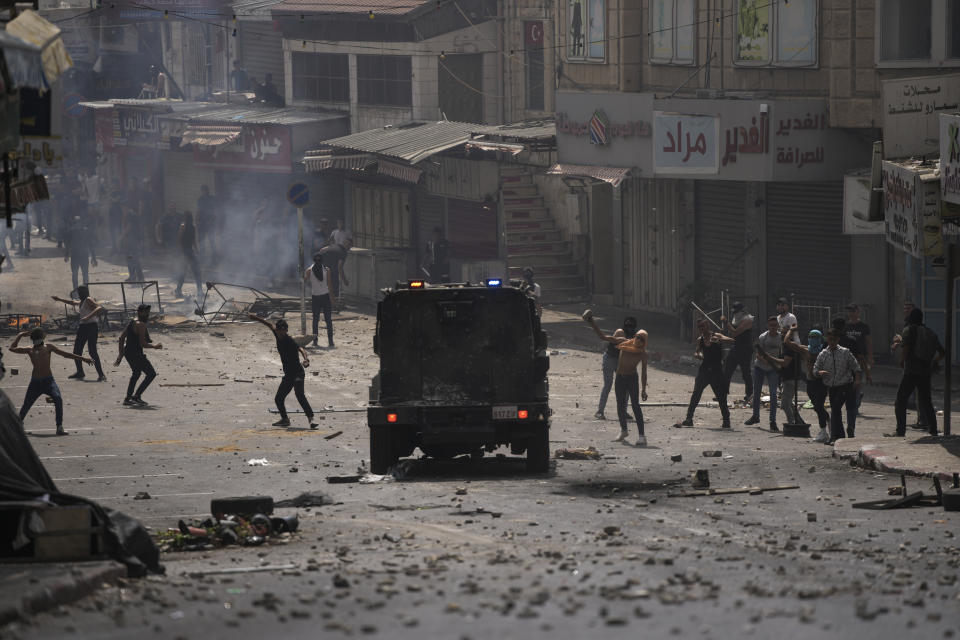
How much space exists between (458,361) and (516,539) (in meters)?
4.40

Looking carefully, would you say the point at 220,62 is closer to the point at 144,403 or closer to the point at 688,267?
the point at 688,267

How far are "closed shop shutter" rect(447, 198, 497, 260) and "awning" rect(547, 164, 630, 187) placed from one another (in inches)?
176

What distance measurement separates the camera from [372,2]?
38281 mm

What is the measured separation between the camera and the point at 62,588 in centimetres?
945

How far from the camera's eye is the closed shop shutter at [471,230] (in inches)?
1351

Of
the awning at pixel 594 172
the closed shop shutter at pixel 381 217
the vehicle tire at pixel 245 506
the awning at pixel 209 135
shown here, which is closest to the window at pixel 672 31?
the awning at pixel 594 172

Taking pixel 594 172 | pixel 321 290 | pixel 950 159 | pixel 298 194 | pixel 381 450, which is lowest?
pixel 381 450

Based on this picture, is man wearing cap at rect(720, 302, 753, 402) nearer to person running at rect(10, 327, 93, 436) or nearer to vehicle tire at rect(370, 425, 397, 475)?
vehicle tire at rect(370, 425, 397, 475)

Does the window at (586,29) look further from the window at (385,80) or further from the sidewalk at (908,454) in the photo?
the sidewalk at (908,454)

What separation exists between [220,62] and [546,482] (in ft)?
116

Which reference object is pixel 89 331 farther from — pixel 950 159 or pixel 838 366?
pixel 950 159

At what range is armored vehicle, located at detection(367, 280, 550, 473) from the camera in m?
15.9

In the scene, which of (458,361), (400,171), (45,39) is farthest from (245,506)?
(400,171)

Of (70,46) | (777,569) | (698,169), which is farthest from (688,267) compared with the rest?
(70,46)
